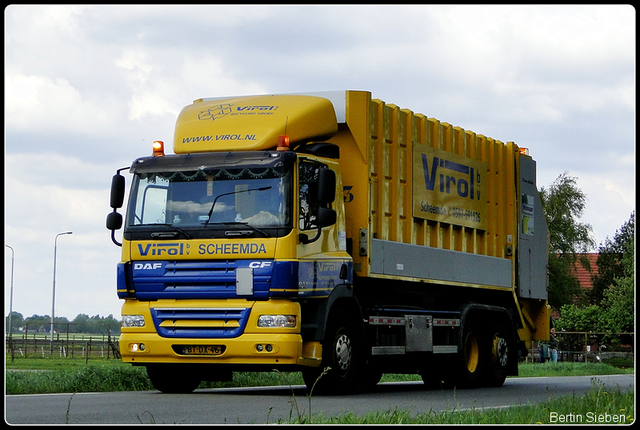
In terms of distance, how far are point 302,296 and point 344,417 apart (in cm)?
432

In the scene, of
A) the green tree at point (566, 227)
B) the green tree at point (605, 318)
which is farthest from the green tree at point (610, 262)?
the green tree at point (605, 318)

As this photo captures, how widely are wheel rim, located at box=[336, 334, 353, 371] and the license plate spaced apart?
1.68 m

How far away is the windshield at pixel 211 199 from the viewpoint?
529 inches

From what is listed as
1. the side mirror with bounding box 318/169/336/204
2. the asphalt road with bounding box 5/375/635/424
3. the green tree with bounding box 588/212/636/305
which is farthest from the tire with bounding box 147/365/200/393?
the green tree with bounding box 588/212/636/305

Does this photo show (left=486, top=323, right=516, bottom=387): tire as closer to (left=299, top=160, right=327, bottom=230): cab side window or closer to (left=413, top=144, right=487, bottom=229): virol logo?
(left=413, top=144, right=487, bottom=229): virol logo

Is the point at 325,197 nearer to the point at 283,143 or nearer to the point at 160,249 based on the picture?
the point at 283,143

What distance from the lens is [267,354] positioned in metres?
13.3

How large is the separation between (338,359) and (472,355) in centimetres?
446

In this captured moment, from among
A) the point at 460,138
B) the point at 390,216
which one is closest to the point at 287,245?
the point at 390,216

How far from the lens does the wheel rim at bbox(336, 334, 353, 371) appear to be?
46.9ft

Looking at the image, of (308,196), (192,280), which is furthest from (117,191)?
(308,196)

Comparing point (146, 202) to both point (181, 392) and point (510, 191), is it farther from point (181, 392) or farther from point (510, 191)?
point (510, 191)

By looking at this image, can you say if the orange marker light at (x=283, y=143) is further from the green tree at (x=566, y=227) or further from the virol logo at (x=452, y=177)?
the green tree at (x=566, y=227)

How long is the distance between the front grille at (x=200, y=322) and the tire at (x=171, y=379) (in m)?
0.92
